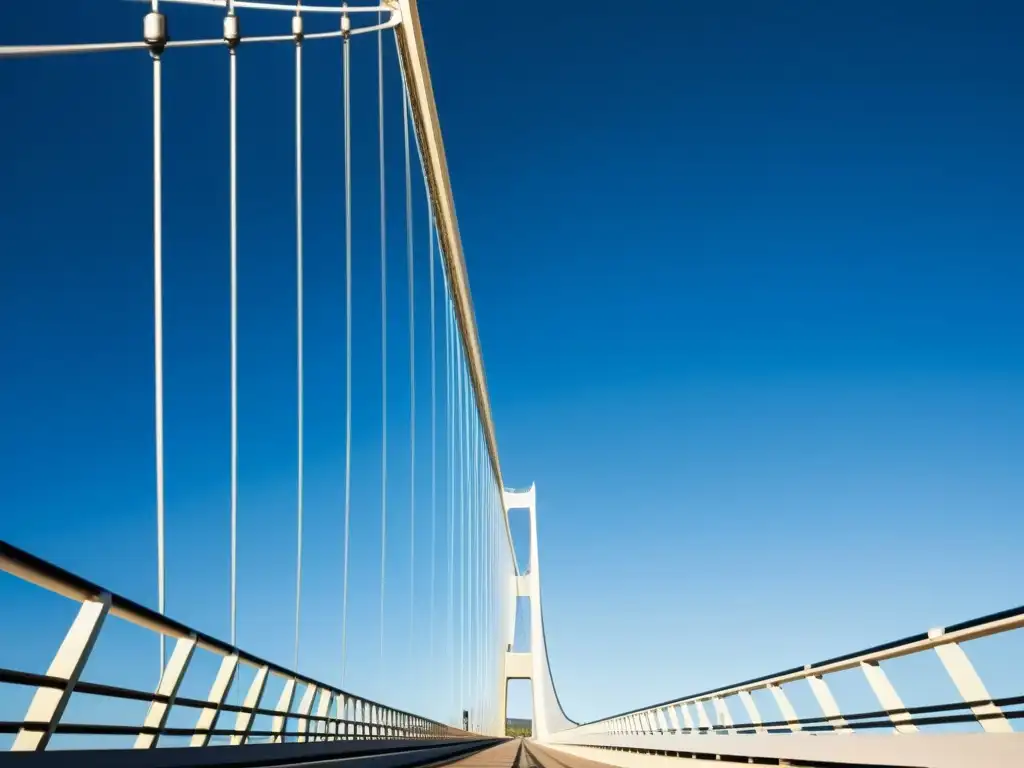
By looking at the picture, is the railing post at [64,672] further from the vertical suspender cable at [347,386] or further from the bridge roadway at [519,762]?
the vertical suspender cable at [347,386]

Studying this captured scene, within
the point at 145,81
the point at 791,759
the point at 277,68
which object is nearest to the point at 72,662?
the point at 791,759

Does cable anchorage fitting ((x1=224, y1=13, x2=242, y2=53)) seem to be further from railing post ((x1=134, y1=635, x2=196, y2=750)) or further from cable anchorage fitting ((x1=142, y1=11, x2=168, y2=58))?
railing post ((x1=134, y1=635, x2=196, y2=750))

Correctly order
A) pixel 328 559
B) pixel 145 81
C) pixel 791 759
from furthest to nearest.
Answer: pixel 328 559, pixel 145 81, pixel 791 759

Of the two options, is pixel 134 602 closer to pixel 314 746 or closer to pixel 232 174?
pixel 314 746

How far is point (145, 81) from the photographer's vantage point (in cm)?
1013

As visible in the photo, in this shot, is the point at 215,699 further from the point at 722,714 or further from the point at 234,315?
the point at 722,714

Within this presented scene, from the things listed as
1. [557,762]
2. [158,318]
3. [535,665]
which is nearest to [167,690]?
[158,318]

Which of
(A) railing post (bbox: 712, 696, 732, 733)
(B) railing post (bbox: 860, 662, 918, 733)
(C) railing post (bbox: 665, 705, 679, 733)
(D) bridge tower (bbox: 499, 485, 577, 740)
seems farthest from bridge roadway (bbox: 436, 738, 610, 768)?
(D) bridge tower (bbox: 499, 485, 577, 740)

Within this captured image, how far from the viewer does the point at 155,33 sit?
22.4 ft

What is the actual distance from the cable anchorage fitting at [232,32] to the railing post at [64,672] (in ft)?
21.2

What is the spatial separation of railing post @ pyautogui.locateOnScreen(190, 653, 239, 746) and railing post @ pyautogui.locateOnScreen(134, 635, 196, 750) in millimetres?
791

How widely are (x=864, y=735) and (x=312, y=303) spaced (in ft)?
41.3

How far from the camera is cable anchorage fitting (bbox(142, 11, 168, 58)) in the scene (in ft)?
22.3

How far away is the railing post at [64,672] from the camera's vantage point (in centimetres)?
346
